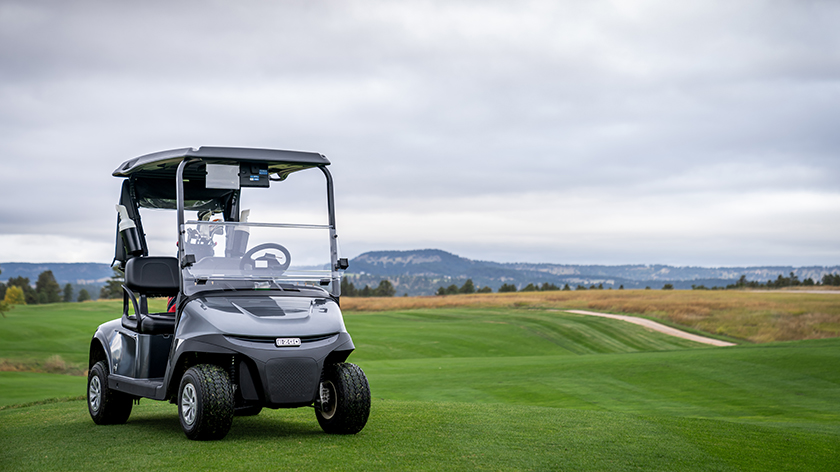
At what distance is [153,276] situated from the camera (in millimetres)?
8461

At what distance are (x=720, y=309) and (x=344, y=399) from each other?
50033 mm

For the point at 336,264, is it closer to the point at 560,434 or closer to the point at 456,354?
the point at 560,434

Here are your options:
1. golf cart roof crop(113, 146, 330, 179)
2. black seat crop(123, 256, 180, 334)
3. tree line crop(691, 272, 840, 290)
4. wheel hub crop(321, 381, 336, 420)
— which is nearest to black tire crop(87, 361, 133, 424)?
black seat crop(123, 256, 180, 334)

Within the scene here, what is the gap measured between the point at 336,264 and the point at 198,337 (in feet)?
6.32

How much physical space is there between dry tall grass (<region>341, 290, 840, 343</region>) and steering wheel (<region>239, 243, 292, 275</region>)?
4091 cm

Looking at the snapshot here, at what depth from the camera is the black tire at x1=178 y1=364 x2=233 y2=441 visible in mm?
6605

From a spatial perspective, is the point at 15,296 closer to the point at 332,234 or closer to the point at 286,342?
the point at 332,234

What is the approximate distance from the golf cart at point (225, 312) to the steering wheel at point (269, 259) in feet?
0.04

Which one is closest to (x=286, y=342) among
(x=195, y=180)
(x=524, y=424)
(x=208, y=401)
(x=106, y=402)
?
(x=208, y=401)

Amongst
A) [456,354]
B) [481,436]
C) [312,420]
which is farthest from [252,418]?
[456,354]

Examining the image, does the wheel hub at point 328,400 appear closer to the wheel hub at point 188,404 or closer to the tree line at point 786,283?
the wheel hub at point 188,404

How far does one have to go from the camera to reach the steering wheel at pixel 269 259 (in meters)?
8.05

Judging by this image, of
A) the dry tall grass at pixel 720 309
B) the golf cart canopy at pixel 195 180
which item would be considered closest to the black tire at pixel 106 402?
the golf cart canopy at pixel 195 180

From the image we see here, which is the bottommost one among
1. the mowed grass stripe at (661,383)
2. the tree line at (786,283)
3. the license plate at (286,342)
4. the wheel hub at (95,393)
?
the mowed grass stripe at (661,383)
